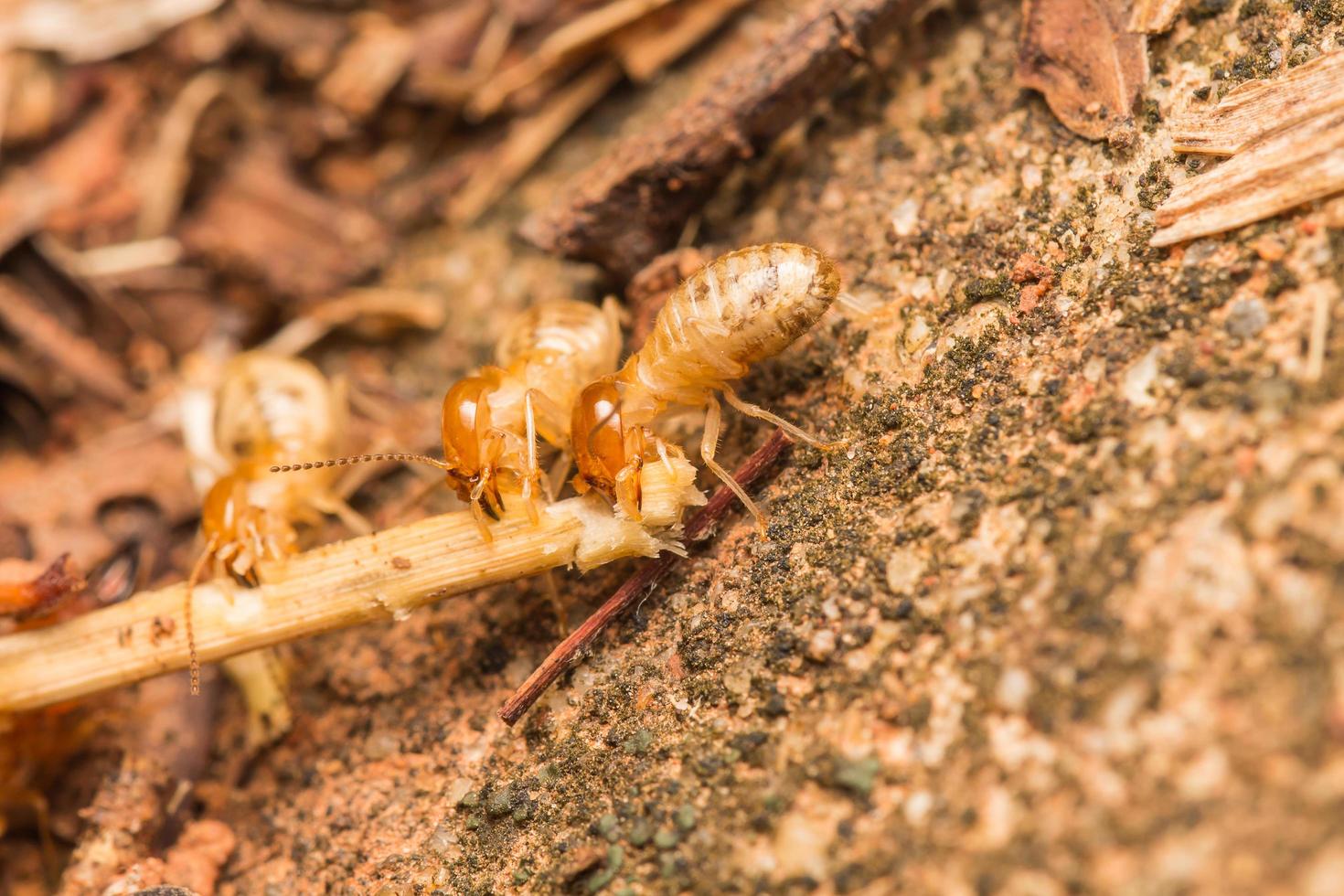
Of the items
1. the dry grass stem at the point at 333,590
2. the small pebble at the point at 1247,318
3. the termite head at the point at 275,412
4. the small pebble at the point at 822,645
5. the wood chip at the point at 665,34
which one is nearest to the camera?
the small pebble at the point at 1247,318

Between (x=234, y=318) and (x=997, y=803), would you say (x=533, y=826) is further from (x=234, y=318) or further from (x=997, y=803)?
(x=234, y=318)

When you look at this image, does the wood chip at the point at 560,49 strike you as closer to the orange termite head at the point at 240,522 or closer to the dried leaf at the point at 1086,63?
the dried leaf at the point at 1086,63

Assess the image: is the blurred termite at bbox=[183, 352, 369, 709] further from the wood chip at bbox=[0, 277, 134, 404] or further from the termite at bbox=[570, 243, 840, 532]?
the termite at bbox=[570, 243, 840, 532]

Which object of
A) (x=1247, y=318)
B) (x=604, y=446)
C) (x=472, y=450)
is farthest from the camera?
(x=472, y=450)

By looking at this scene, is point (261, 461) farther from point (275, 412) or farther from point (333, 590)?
point (333, 590)

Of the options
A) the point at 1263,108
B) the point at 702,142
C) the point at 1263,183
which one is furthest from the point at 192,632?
the point at 1263,108

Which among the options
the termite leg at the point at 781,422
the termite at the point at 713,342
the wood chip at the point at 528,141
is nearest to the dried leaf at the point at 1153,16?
the termite at the point at 713,342

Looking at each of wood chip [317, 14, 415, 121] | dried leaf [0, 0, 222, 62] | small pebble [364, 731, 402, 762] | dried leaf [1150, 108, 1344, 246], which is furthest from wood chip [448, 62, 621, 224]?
dried leaf [1150, 108, 1344, 246]
